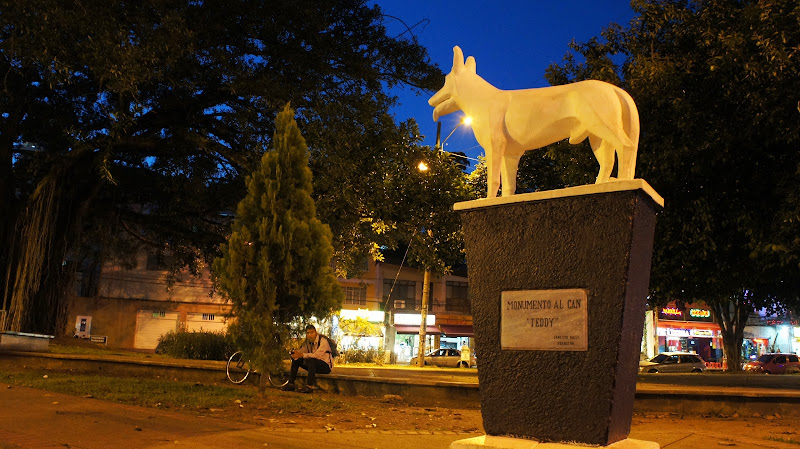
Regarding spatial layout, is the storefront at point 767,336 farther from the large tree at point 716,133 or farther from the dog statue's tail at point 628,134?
the dog statue's tail at point 628,134

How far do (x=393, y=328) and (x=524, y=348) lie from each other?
34.2 meters

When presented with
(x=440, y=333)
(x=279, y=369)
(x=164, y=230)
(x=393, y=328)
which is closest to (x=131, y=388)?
(x=279, y=369)

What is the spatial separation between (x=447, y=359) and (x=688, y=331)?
1943 cm

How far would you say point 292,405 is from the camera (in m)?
8.23

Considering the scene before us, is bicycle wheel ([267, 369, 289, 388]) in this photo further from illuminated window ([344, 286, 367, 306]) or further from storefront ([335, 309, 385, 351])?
illuminated window ([344, 286, 367, 306])

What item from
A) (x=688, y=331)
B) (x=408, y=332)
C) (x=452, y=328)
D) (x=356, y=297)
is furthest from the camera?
(x=688, y=331)

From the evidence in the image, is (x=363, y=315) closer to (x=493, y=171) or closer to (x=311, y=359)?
(x=311, y=359)

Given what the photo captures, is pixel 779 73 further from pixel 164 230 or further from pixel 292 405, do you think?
pixel 164 230

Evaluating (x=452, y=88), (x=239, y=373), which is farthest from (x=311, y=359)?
(x=452, y=88)

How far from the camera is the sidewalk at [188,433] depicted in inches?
214

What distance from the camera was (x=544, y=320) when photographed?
167 inches

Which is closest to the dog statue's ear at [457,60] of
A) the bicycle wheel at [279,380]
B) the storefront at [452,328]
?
the bicycle wheel at [279,380]

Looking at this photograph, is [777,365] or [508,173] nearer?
[508,173]

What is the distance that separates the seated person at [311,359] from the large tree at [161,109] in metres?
2.88
